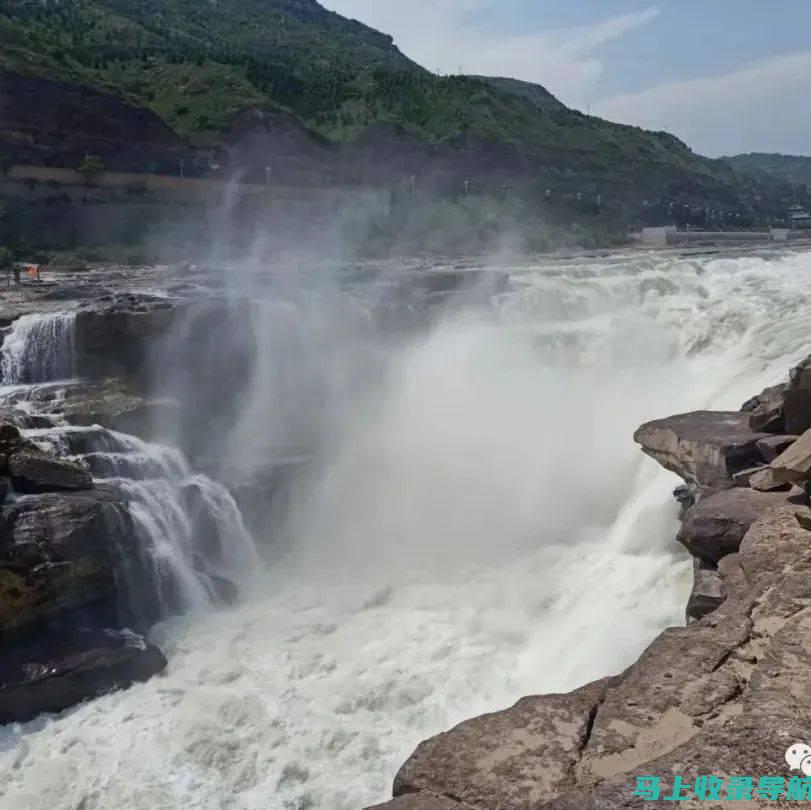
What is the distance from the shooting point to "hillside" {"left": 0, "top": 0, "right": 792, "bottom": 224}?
44.5m

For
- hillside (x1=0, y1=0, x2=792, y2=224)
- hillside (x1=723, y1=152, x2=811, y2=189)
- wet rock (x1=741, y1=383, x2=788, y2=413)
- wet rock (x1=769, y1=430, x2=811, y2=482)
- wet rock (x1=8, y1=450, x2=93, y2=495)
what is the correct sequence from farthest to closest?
hillside (x1=723, y1=152, x2=811, y2=189) < hillside (x1=0, y1=0, x2=792, y2=224) < wet rock (x1=8, y1=450, x2=93, y2=495) < wet rock (x1=741, y1=383, x2=788, y2=413) < wet rock (x1=769, y1=430, x2=811, y2=482)

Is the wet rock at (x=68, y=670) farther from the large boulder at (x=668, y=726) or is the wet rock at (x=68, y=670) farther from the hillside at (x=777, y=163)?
the hillside at (x=777, y=163)

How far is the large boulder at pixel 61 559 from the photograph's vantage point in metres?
8.88

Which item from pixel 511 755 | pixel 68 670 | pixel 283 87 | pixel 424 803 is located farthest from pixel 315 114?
pixel 424 803

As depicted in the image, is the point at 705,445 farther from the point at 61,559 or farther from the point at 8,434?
the point at 8,434

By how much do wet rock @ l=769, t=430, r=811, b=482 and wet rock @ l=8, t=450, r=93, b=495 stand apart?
Result: 25.5 ft

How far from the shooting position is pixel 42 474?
9570mm

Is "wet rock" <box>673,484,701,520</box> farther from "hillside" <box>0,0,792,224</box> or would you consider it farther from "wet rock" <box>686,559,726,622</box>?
"hillside" <box>0,0,792,224</box>

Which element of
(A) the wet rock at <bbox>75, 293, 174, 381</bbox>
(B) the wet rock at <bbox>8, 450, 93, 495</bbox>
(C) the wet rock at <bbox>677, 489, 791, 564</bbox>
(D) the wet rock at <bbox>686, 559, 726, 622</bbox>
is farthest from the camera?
(A) the wet rock at <bbox>75, 293, 174, 381</bbox>

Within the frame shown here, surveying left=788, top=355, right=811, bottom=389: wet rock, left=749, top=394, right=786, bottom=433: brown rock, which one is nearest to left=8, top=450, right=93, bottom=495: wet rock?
left=749, top=394, right=786, bottom=433: brown rock

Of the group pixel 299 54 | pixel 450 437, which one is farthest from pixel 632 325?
pixel 299 54

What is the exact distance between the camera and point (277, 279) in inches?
812

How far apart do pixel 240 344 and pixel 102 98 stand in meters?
28.2

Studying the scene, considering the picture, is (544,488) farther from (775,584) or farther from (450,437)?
(775,584)
